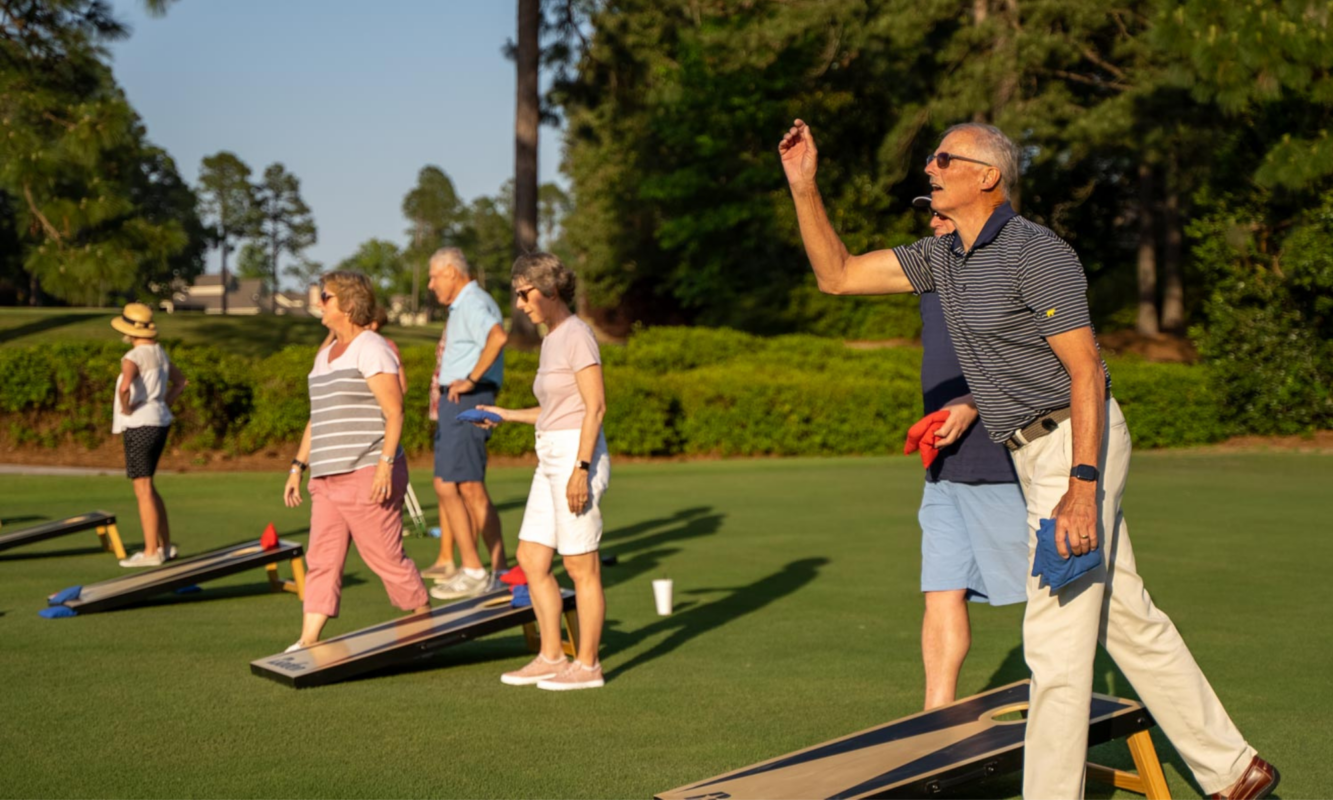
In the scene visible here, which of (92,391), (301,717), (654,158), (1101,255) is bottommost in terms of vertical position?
(301,717)

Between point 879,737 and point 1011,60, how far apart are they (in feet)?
87.5

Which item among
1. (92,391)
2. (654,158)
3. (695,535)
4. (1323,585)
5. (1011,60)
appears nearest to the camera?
(1323,585)

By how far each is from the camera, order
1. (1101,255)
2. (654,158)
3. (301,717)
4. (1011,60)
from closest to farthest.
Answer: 1. (301,717)
2. (1011,60)
3. (654,158)
4. (1101,255)

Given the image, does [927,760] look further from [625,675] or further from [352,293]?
[352,293]

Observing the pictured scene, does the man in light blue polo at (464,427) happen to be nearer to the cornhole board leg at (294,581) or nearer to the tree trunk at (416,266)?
the cornhole board leg at (294,581)

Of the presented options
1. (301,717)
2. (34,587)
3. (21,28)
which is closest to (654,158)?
(21,28)

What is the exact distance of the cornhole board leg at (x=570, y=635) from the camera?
6820mm

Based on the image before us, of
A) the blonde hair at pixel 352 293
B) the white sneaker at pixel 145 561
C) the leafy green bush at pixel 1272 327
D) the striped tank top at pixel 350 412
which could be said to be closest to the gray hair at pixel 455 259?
the blonde hair at pixel 352 293

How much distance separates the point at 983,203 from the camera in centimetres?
412

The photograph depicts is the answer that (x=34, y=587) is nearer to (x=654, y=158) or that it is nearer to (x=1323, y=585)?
(x=1323, y=585)

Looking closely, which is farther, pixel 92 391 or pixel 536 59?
pixel 536 59

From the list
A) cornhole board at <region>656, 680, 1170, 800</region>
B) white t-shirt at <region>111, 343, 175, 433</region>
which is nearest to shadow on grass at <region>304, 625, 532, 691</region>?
cornhole board at <region>656, 680, 1170, 800</region>

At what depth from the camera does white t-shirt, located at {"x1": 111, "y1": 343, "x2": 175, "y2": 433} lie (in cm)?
1004

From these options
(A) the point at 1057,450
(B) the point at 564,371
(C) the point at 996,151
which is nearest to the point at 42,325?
(B) the point at 564,371
